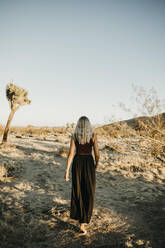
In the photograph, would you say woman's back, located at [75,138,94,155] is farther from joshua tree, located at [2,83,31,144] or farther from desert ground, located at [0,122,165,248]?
joshua tree, located at [2,83,31,144]

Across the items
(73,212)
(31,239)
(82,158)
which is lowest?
(31,239)

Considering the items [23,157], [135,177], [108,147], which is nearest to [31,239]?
[135,177]

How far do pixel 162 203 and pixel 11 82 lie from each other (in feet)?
40.8

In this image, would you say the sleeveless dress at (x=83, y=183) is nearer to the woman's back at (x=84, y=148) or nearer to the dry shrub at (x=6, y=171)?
the woman's back at (x=84, y=148)

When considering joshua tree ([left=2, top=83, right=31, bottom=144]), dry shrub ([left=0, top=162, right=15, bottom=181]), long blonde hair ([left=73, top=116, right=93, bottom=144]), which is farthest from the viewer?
joshua tree ([left=2, top=83, right=31, bottom=144])

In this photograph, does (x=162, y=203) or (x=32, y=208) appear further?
(x=162, y=203)

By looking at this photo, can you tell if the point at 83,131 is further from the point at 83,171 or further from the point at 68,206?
the point at 68,206

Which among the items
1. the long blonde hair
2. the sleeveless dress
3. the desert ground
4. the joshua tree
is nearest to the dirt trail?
the desert ground

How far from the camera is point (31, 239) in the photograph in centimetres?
328

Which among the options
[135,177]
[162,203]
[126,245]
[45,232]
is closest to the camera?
[126,245]

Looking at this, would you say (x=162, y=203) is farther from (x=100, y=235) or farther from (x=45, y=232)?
(x=45, y=232)

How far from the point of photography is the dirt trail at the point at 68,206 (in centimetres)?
323

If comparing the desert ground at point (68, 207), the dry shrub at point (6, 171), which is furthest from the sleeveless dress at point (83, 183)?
the dry shrub at point (6, 171)

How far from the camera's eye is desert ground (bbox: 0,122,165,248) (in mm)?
3234
